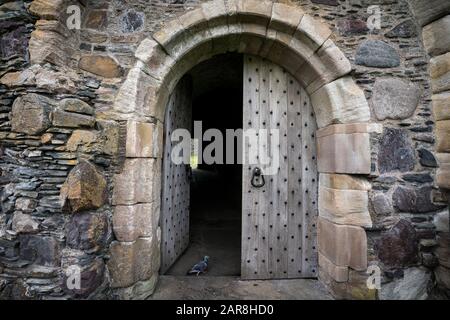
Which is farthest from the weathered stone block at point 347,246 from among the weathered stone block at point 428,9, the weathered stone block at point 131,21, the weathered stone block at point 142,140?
the weathered stone block at point 131,21

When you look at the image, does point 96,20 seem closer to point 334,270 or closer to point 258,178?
point 258,178

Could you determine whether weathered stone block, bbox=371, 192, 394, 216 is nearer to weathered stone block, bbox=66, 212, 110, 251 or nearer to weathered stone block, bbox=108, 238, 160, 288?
weathered stone block, bbox=108, 238, 160, 288

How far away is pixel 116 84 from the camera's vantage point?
2.08m

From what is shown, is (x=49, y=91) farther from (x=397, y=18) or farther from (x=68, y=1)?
(x=397, y=18)

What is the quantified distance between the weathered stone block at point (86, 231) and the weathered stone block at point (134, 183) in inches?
8.0

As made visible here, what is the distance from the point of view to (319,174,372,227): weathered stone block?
2125mm

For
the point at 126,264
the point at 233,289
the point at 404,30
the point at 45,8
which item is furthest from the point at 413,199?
the point at 45,8

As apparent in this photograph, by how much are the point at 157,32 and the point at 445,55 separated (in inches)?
98.7

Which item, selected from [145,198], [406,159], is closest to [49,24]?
[145,198]

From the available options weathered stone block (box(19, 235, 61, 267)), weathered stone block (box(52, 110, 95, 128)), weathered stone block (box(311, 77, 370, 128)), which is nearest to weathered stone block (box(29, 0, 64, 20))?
weathered stone block (box(52, 110, 95, 128))

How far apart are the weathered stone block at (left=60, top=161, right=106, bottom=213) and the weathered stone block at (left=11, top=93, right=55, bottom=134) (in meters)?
0.40

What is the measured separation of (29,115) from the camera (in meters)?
1.78

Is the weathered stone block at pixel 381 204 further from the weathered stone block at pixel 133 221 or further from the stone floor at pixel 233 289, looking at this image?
the weathered stone block at pixel 133 221

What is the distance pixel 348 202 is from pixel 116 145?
2086mm
